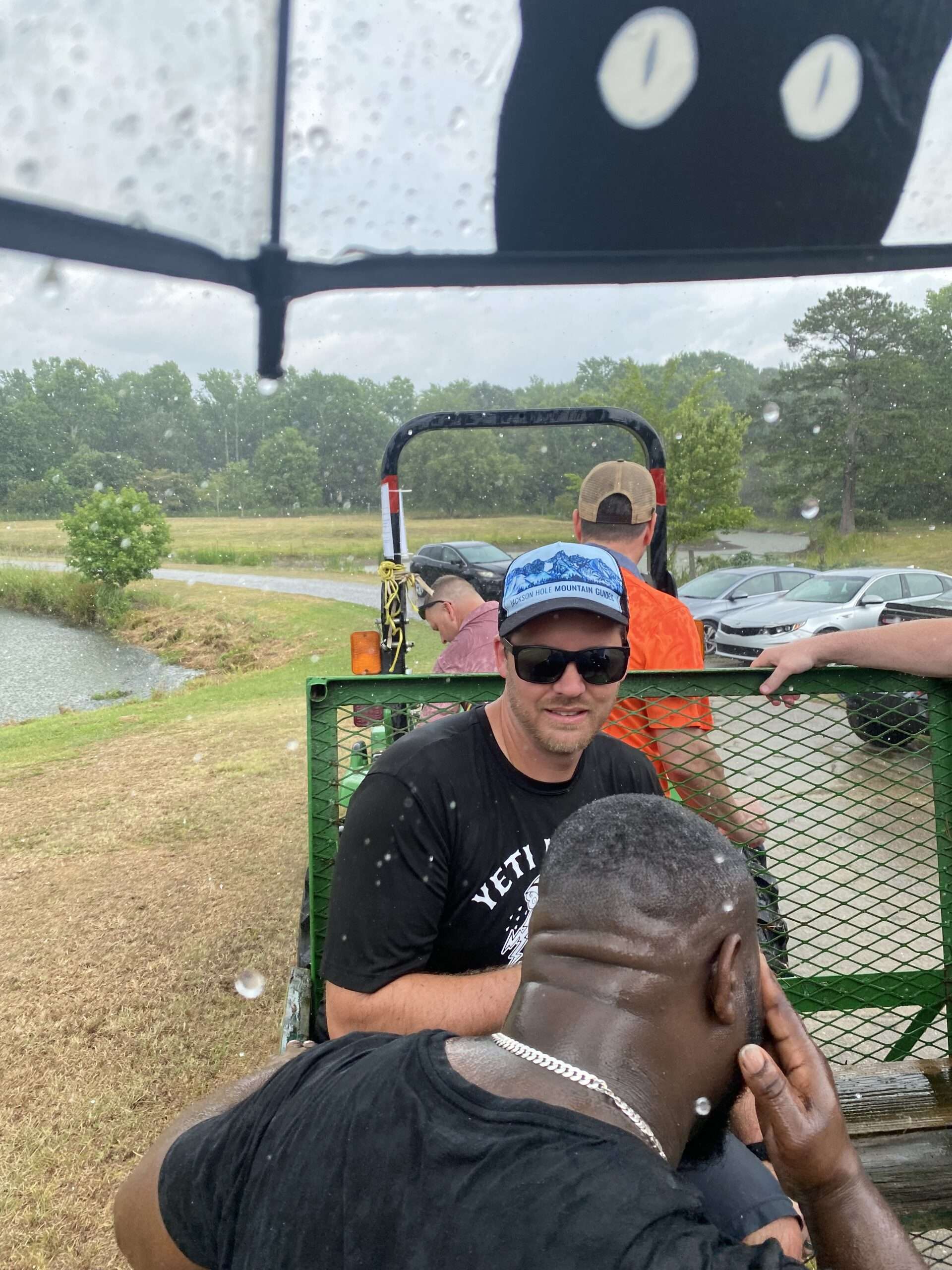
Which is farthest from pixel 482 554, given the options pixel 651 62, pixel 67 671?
pixel 67 671

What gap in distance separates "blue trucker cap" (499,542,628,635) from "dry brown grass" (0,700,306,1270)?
7.72 feet

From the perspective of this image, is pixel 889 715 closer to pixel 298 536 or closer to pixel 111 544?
pixel 298 536

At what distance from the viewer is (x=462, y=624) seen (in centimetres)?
415

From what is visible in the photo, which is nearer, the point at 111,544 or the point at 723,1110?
the point at 723,1110

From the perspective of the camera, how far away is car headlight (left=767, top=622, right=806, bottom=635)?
11.2m

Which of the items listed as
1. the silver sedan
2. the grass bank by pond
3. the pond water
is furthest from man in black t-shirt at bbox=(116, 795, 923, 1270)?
the pond water

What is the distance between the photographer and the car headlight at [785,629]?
11156mm

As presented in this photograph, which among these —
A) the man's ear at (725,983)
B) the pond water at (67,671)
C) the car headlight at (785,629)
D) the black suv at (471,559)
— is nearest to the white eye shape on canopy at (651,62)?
the man's ear at (725,983)

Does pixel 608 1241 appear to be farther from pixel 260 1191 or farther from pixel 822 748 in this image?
pixel 822 748

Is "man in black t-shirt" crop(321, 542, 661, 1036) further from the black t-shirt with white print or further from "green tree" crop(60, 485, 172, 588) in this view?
"green tree" crop(60, 485, 172, 588)

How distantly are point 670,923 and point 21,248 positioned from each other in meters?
2.42

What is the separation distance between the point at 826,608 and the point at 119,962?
983 cm

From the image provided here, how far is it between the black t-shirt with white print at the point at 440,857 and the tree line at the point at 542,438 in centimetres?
239

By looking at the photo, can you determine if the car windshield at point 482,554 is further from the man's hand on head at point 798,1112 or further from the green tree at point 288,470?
the man's hand on head at point 798,1112
